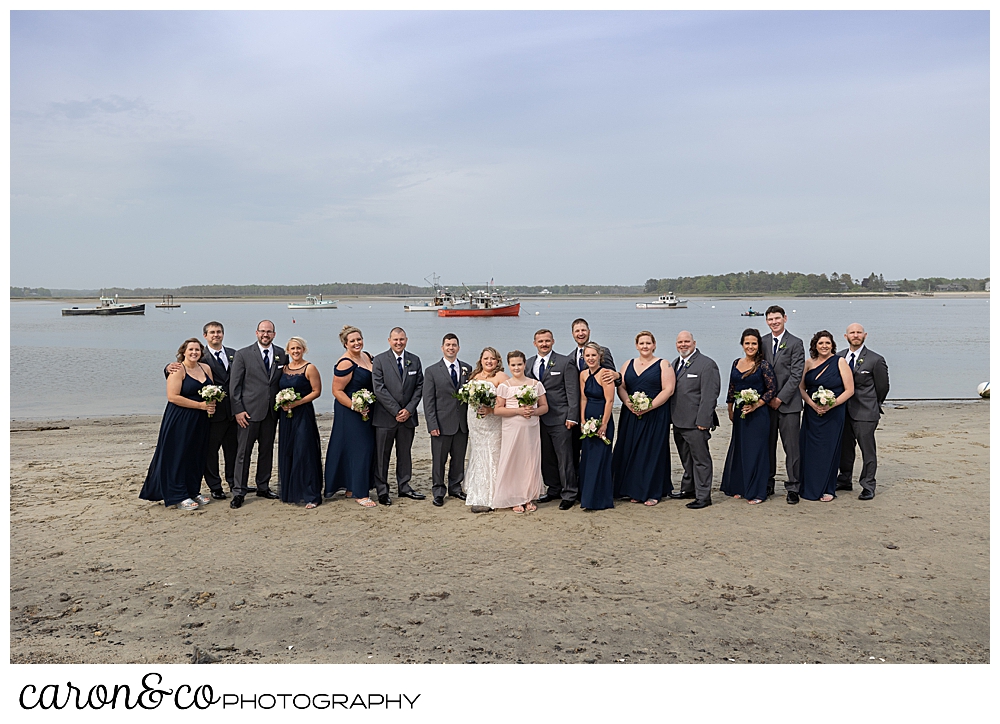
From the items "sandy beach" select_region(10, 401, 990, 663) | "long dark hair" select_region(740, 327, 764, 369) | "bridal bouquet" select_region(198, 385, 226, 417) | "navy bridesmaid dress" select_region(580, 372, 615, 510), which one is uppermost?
"long dark hair" select_region(740, 327, 764, 369)

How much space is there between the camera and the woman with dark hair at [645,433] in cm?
819

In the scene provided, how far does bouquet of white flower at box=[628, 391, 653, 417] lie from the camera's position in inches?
320

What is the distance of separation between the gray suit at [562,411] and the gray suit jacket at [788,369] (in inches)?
81.9

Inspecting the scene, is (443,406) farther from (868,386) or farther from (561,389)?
(868,386)

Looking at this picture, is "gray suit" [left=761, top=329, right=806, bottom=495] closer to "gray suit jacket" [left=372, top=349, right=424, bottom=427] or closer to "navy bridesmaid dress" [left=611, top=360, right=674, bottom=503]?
"navy bridesmaid dress" [left=611, top=360, right=674, bottom=503]

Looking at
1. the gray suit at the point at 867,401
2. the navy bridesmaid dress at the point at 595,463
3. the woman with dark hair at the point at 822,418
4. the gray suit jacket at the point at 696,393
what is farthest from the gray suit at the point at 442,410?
the gray suit at the point at 867,401

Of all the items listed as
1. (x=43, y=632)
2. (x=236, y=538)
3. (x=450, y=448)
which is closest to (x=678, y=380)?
(x=450, y=448)

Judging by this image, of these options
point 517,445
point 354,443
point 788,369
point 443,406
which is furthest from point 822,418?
point 354,443

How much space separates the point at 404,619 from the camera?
5.45 meters

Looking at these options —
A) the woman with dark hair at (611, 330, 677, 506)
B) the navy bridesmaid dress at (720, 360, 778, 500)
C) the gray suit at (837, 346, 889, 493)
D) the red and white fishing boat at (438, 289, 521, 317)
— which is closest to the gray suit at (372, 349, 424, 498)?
the woman with dark hair at (611, 330, 677, 506)

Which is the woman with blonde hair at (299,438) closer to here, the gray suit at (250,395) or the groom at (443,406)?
the gray suit at (250,395)

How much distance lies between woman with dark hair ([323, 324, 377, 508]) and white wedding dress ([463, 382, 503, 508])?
1.08 meters

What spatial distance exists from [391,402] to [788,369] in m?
4.14

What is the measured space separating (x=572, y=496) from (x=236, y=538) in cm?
334
